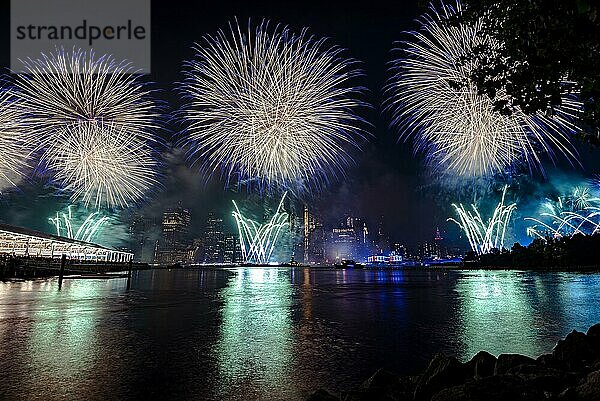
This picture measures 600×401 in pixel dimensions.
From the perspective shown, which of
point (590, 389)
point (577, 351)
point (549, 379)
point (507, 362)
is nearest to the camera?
point (590, 389)

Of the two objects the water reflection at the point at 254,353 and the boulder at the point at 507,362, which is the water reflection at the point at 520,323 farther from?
the water reflection at the point at 254,353

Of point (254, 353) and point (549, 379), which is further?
point (254, 353)

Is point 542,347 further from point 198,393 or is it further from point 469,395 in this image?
point 198,393

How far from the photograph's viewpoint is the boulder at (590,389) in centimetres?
547

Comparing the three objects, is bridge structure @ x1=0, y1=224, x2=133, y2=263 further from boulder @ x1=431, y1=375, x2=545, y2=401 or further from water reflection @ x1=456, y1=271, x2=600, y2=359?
boulder @ x1=431, y1=375, x2=545, y2=401

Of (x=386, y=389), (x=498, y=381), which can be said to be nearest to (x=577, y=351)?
(x=498, y=381)

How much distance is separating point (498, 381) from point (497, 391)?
0.24 m

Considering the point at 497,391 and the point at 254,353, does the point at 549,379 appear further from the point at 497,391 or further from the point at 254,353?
the point at 254,353

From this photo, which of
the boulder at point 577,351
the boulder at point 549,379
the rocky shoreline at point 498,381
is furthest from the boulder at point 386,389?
the boulder at point 577,351

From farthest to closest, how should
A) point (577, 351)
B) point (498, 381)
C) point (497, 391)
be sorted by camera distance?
point (577, 351), point (498, 381), point (497, 391)

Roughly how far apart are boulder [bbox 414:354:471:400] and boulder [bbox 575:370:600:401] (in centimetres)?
226

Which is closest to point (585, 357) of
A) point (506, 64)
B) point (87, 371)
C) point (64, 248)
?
point (506, 64)

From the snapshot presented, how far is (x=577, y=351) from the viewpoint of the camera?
9.48m

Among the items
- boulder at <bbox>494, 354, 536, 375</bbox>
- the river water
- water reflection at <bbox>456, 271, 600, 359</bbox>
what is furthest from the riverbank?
boulder at <bbox>494, 354, 536, 375</bbox>
